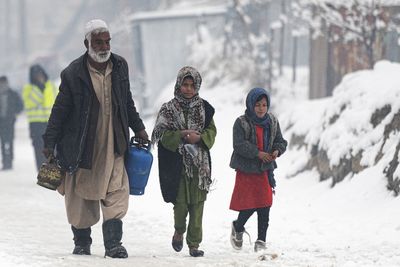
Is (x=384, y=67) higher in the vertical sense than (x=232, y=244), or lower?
higher

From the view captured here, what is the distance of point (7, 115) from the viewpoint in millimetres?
17750

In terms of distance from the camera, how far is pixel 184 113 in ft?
26.5

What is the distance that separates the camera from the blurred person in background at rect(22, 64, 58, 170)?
16031 millimetres

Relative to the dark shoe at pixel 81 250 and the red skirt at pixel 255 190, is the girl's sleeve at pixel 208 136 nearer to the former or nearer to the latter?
the red skirt at pixel 255 190

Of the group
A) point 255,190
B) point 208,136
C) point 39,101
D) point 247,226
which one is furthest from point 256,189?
point 39,101

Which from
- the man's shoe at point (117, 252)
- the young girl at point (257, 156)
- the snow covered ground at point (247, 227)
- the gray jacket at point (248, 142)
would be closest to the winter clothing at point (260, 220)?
the young girl at point (257, 156)

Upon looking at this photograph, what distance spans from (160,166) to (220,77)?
18.5 metres

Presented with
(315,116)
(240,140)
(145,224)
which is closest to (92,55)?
(240,140)

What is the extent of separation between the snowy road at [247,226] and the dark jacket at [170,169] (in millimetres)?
529

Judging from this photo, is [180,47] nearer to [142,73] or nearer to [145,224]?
[142,73]

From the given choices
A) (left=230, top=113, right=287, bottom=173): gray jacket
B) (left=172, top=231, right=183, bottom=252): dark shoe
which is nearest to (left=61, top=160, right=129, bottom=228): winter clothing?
(left=172, top=231, right=183, bottom=252): dark shoe

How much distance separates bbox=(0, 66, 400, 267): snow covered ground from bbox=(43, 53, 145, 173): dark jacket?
2.61 feet

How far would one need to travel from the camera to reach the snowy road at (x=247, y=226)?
770cm

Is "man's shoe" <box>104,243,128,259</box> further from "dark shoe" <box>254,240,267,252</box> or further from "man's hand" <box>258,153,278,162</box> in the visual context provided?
"man's hand" <box>258,153,278,162</box>
